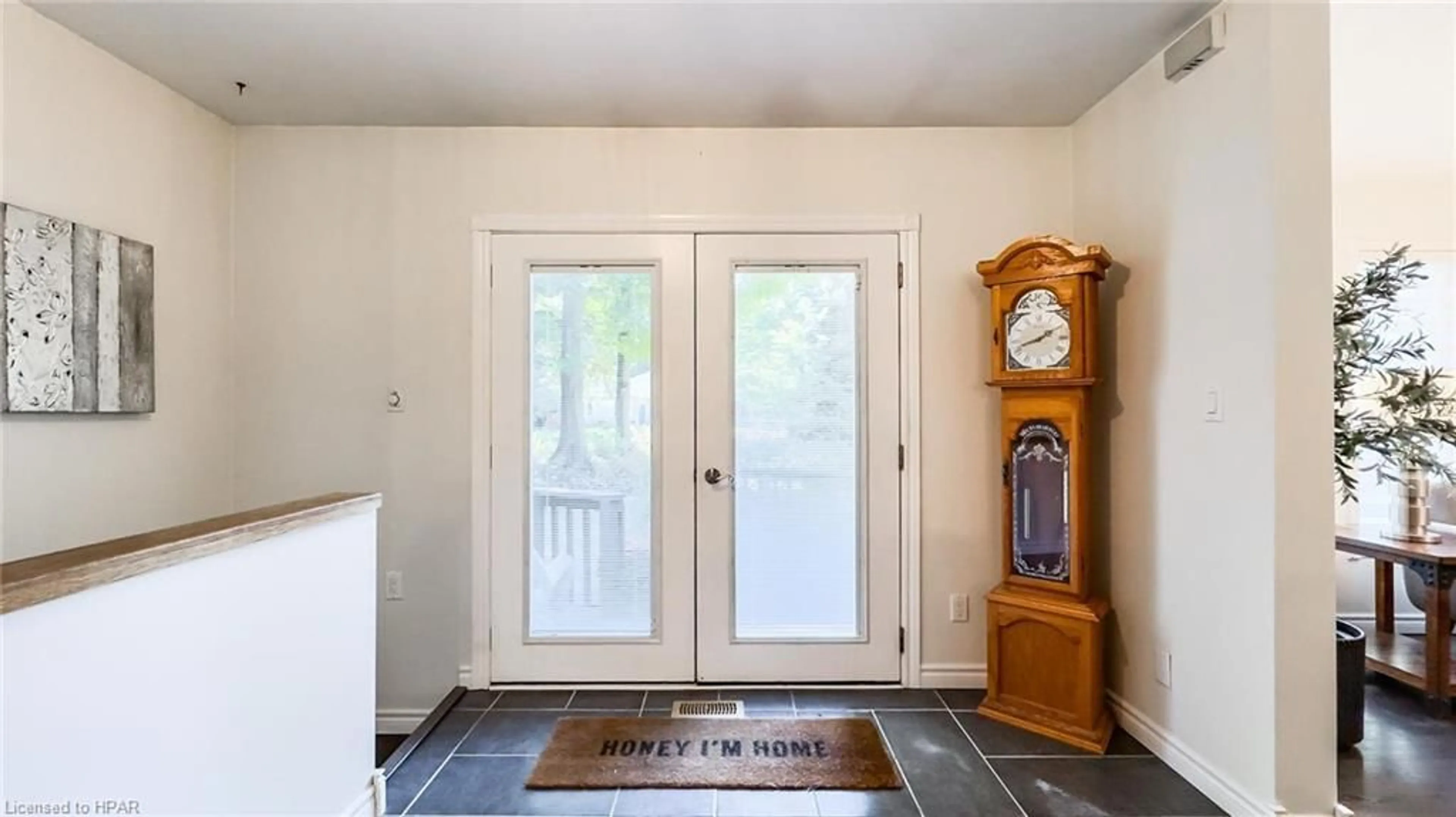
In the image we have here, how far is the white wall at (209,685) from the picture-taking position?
111cm

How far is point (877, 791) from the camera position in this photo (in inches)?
84.2

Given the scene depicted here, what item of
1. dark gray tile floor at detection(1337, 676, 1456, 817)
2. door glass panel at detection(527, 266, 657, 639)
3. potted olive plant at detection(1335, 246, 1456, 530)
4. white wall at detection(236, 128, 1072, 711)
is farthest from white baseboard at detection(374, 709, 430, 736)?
potted olive plant at detection(1335, 246, 1456, 530)

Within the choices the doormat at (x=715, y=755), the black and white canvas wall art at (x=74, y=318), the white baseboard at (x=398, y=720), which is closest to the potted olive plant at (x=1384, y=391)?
the doormat at (x=715, y=755)

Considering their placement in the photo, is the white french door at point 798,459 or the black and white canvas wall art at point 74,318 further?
the white french door at point 798,459

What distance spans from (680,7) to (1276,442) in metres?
2.10

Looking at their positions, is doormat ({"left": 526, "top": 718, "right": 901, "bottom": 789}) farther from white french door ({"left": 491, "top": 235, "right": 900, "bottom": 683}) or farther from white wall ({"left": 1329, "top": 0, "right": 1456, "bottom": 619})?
white wall ({"left": 1329, "top": 0, "right": 1456, "bottom": 619})

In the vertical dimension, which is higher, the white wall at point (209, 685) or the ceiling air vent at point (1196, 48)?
the ceiling air vent at point (1196, 48)

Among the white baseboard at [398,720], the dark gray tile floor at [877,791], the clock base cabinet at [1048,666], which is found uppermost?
the clock base cabinet at [1048,666]

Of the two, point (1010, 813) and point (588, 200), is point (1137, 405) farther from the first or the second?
point (588, 200)

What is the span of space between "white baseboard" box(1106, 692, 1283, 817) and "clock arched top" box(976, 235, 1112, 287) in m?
1.58

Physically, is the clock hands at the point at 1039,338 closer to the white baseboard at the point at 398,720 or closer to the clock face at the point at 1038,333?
the clock face at the point at 1038,333

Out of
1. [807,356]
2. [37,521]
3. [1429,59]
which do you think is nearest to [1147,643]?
[807,356]

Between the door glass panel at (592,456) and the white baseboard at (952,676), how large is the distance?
120 cm

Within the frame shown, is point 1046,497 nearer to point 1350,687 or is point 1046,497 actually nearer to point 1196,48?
point 1350,687
